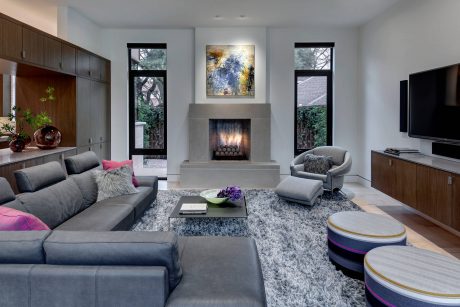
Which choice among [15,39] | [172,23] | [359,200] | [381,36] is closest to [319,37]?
[381,36]

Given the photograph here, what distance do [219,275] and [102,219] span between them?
159cm

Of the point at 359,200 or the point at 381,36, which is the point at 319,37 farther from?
the point at 359,200

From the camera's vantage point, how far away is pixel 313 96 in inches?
275

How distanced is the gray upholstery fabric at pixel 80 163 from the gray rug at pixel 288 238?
0.90 metres

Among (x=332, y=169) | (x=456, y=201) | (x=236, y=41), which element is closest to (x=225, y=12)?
(x=236, y=41)

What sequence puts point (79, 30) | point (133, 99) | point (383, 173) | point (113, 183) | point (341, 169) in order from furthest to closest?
point (133, 99) → point (79, 30) → point (341, 169) → point (383, 173) → point (113, 183)

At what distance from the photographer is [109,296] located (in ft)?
4.76

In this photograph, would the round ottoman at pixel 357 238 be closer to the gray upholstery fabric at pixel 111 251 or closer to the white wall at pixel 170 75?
the gray upholstery fabric at pixel 111 251

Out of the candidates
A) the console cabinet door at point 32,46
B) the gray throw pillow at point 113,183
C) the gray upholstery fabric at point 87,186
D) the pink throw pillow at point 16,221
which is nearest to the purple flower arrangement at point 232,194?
the gray throw pillow at point 113,183

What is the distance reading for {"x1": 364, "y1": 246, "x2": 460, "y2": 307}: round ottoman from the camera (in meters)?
1.68

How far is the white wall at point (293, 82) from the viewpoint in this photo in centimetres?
675

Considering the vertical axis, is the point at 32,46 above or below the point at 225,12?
below

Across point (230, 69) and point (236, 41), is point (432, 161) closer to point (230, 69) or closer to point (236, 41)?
point (230, 69)

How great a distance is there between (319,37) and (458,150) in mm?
3873
